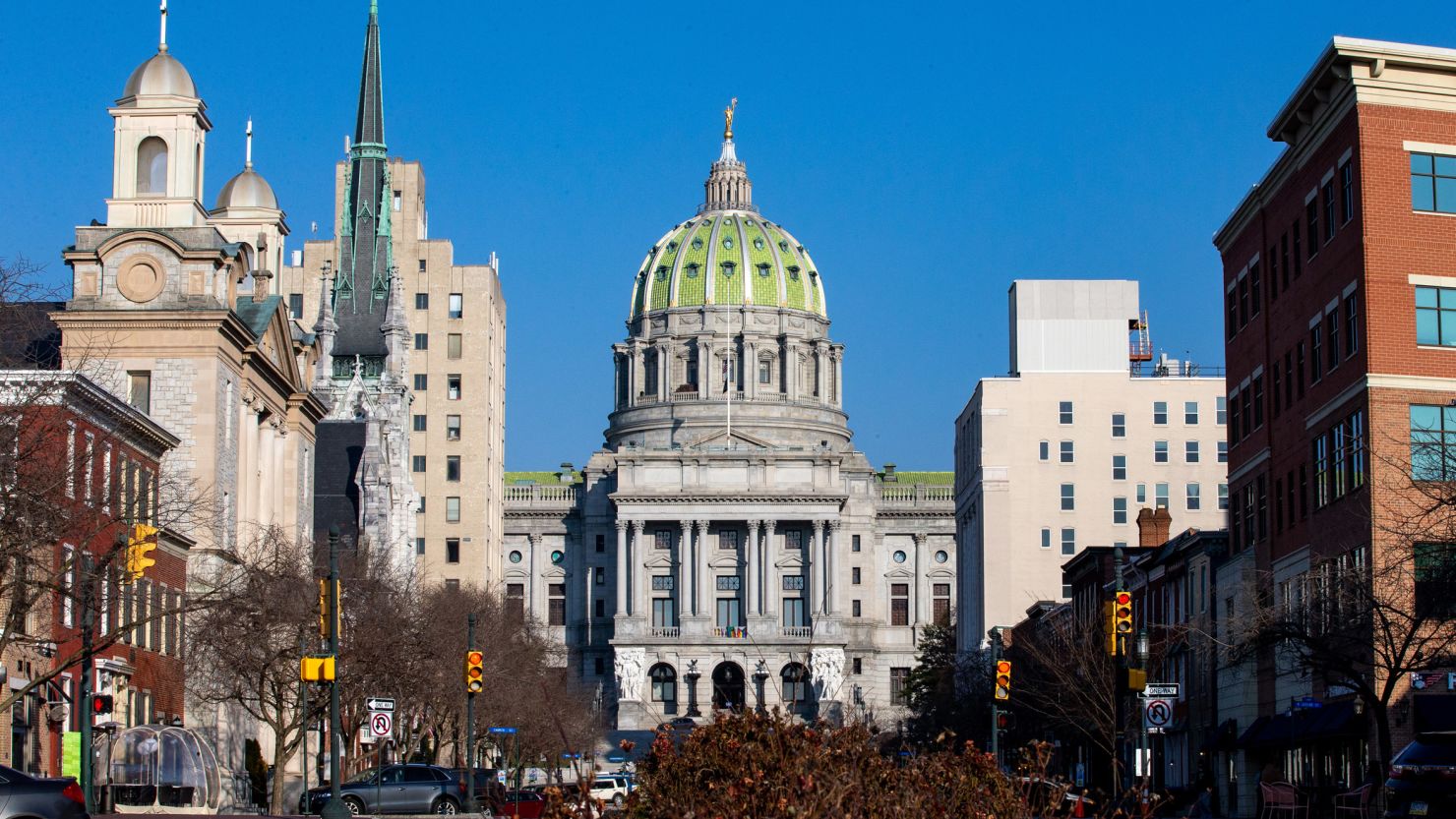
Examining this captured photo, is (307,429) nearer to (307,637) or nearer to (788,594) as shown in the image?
(307,637)

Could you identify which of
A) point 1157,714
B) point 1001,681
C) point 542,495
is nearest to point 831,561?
point 542,495

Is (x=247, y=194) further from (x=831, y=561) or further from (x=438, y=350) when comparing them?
(x=831, y=561)

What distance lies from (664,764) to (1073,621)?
63253 millimetres

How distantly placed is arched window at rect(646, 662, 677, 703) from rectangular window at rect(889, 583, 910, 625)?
21.0 meters

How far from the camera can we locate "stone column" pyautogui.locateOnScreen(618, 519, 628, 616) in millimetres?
183125

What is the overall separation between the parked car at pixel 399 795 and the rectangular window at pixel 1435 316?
25.0m

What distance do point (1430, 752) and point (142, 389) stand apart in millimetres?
45597

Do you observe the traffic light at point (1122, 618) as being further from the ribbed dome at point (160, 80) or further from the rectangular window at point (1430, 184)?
the ribbed dome at point (160, 80)

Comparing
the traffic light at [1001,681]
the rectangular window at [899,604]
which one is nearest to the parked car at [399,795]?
the traffic light at [1001,681]

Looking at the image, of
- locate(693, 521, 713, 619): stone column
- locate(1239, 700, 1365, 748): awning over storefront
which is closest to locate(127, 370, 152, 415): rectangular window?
locate(1239, 700, 1365, 748): awning over storefront

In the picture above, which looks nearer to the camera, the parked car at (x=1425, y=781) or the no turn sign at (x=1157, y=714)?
the parked car at (x=1425, y=781)

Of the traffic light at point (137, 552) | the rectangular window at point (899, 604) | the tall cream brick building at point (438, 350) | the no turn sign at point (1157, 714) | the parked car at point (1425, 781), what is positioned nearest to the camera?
the parked car at point (1425, 781)

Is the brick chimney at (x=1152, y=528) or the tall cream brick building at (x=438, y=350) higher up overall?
the tall cream brick building at (x=438, y=350)

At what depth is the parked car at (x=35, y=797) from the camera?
29.7 m
